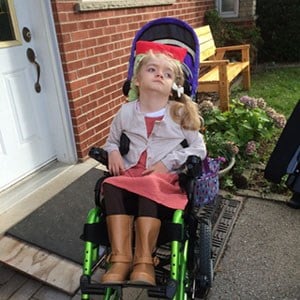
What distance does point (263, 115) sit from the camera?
403cm

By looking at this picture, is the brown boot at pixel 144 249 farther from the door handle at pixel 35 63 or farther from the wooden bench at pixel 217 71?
the wooden bench at pixel 217 71

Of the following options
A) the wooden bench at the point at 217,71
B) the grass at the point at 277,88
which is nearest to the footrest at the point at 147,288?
the wooden bench at the point at 217,71

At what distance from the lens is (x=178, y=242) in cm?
179

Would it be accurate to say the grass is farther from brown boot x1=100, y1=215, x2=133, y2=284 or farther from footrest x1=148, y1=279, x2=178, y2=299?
footrest x1=148, y1=279, x2=178, y2=299

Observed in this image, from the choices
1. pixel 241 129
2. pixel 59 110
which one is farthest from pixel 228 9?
pixel 59 110

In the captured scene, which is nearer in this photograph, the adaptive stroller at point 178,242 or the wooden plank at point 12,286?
the adaptive stroller at point 178,242

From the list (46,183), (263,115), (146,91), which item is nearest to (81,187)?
(46,183)

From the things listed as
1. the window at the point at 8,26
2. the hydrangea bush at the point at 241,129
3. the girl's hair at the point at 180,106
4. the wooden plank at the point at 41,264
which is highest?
the window at the point at 8,26

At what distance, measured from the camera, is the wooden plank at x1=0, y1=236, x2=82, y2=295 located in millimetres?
2326

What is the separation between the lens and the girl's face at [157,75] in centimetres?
217

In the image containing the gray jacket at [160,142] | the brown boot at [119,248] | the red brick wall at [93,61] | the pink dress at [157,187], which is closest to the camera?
the brown boot at [119,248]

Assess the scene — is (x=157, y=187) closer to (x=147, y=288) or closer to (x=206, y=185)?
(x=147, y=288)

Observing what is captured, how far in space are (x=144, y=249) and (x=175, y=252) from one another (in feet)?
A: 0.49

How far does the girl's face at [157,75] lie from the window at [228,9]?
5.96 metres
